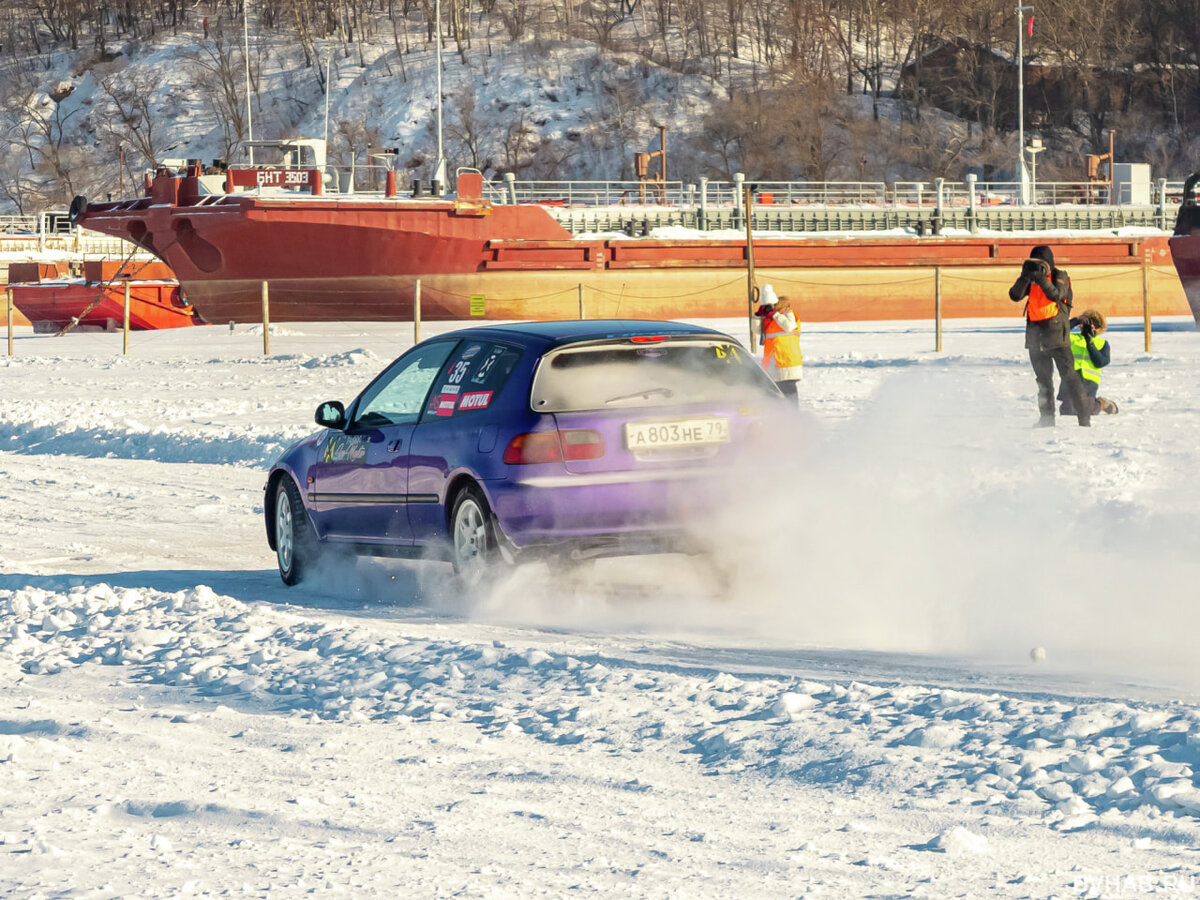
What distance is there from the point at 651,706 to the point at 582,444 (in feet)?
7.21

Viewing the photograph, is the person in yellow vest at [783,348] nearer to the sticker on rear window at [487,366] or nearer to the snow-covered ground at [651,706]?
the snow-covered ground at [651,706]

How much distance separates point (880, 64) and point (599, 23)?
19569 millimetres

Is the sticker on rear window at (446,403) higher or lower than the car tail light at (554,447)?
higher

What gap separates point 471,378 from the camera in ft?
26.5

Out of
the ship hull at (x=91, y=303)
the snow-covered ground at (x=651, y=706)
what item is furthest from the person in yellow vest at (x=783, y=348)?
the ship hull at (x=91, y=303)

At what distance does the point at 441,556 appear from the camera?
810 centimetres

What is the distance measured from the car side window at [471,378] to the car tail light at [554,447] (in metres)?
0.42

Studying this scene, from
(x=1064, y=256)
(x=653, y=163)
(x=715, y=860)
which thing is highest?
(x=653, y=163)

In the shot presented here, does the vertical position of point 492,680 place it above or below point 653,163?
below

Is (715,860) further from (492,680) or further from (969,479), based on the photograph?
(969,479)

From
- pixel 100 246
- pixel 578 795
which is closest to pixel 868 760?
pixel 578 795

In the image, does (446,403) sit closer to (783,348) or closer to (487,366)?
(487,366)

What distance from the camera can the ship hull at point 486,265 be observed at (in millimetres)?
35875

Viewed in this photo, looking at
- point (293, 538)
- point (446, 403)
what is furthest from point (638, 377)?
point (293, 538)
